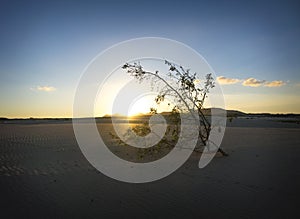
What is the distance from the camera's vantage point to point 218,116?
10.6 metres

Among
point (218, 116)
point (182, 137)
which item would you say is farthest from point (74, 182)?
point (218, 116)

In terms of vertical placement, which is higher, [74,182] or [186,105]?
[186,105]

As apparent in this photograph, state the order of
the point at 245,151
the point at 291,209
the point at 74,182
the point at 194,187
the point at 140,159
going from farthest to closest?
the point at 245,151, the point at 140,159, the point at 74,182, the point at 194,187, the point at 291,209

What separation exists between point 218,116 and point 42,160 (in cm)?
781

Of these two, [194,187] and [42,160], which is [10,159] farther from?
[194,187]

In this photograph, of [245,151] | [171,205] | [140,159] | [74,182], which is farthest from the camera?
[245,151]

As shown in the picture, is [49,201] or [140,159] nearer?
[49,201]

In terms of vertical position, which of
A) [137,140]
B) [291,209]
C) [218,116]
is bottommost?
[291,209]

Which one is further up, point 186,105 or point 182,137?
point 186,105

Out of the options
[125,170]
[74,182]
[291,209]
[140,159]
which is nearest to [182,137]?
[140,159]

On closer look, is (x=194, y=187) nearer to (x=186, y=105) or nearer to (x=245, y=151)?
(x=186, y=105)

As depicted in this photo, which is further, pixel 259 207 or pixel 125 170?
pixel 125 170

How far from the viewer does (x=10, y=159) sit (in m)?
10.8

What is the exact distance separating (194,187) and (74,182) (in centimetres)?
348
